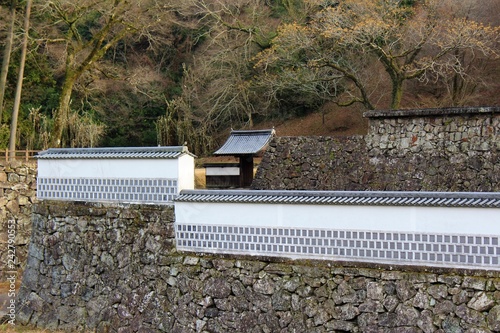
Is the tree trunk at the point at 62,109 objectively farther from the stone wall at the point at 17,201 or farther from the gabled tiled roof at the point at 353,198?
the gabled tiled roof at the point at 353,198

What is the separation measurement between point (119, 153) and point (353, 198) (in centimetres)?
413

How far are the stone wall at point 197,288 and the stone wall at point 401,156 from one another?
226 inches

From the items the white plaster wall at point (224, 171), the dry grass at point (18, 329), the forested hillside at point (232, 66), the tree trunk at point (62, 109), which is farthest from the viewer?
the tree trunk at point (62, 109)

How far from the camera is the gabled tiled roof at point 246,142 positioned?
14.6 meters

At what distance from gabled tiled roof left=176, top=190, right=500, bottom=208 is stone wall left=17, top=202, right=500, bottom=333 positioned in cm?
85

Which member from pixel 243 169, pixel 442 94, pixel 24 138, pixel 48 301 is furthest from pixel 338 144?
pixel 24 138

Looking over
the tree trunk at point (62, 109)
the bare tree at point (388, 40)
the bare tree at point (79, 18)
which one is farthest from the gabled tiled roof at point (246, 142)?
the tree trunk at point (62, 109)

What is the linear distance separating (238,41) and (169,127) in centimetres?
424

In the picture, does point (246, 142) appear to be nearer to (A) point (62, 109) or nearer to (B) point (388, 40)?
(B) point (388, 40)

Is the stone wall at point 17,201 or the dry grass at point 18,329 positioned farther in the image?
the stone wall at point 17,201

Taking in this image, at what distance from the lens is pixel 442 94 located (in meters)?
18.6

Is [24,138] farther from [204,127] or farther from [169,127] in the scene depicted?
[204,127]

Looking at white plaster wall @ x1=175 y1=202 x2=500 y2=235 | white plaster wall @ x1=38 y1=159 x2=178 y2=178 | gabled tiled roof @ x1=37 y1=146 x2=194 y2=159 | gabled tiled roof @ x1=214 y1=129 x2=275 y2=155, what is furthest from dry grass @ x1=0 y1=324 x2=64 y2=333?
gabled tiled roof @ x1=214 y1=129 x2=275 y2=155

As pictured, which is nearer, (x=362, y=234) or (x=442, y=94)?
(x=362, y=234)
